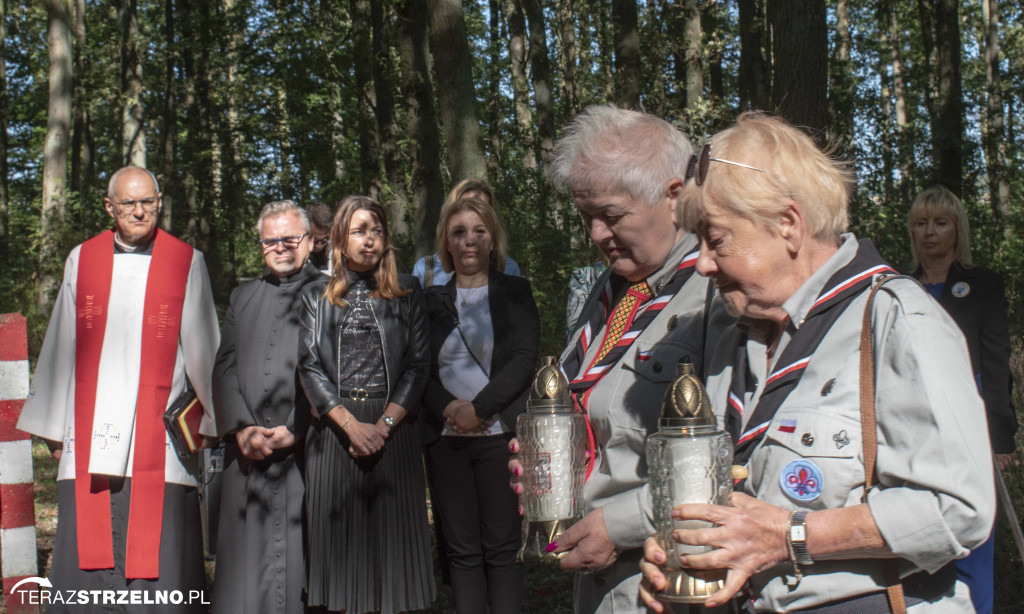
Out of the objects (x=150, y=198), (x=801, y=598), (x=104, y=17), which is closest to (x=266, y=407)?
(x=150, y=198)

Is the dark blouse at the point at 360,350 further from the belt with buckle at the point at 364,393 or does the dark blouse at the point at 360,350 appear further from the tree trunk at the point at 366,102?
the tree trunk at the point at 366,102

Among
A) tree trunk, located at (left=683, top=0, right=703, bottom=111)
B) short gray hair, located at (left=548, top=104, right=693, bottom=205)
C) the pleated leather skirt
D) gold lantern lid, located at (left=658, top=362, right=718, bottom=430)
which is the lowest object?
the pleated leather skirt

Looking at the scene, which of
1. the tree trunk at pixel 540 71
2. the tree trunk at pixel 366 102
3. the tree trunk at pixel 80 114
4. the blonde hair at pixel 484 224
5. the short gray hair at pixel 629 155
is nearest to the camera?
the short gray hair at pixel 629 155

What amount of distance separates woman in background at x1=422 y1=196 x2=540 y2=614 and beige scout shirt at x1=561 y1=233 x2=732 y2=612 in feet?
7.86

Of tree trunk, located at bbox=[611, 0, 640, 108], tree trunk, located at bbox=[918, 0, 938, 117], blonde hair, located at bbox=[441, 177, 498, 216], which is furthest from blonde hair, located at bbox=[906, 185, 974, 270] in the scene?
tree trunk, located at bbox=[918, 0, 938, 117]

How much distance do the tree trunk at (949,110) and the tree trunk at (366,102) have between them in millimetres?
8013

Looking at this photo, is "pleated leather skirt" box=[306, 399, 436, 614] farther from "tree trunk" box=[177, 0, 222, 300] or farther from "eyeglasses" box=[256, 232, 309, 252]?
"tree trunk" box=[177, 0, 222, 300]

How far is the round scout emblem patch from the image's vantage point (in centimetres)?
188

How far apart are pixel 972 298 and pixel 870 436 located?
12.5 ft

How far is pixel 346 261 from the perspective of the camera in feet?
17.5

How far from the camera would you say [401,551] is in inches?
200

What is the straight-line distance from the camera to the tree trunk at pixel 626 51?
12.5m

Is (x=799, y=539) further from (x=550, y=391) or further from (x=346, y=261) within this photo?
(x=346, y=261)

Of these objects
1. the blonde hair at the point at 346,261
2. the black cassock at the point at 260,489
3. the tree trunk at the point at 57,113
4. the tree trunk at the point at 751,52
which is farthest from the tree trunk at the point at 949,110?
the tree trunk at the point at 57,113
